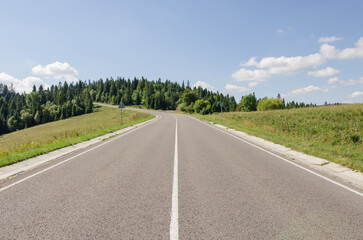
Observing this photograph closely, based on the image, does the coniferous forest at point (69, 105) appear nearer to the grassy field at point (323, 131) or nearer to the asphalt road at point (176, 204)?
the grassy field at point (323, 131)

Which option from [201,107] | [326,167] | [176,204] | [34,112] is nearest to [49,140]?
[176,204]

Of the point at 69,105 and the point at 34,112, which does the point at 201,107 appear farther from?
the point at 34,112

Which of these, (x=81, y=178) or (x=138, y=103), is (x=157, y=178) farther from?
(x=138, y=103)

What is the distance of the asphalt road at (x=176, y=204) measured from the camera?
3.30 m

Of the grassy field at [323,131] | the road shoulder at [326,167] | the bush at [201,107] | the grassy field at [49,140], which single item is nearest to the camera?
the road shoulder at [326,167]

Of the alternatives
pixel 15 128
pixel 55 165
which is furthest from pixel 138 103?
pixel 55 165

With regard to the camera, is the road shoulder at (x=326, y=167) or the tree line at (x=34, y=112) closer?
the road shoulder at (x=326, y=167)

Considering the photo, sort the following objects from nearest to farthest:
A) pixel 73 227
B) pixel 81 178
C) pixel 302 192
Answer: pixel 73 227 < pixel 302 192 < pixel 81 178

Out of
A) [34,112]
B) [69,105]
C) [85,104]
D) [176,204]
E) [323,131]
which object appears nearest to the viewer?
[176,204]

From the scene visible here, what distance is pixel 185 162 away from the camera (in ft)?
26.0

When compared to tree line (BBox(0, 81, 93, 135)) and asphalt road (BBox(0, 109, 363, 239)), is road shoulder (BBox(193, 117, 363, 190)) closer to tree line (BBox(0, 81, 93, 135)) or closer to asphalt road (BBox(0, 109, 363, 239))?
asphalt road (BBox(0, 109, 363, 239))

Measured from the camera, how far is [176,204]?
4.26 metres

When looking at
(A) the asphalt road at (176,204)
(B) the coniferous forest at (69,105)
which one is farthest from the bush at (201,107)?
(A) the asphalt road at (176,204)

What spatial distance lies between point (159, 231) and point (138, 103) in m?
138
